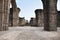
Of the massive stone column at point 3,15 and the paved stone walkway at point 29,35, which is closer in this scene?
the paved stone walkway at point 29,35

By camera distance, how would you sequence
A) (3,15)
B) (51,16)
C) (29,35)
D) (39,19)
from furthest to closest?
(39,19) < (3,15) < (51,16) < (29,35)

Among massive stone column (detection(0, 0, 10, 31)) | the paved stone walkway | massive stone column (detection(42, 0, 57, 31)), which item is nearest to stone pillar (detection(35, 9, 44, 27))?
massive stone column (detection(0, 0, 10, 31))

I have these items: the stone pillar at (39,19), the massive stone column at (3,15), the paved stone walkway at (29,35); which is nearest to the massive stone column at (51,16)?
the paved stone walkway at (29,35)

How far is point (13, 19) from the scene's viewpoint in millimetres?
19859

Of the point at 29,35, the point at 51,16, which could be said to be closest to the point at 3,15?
the point at 51,16

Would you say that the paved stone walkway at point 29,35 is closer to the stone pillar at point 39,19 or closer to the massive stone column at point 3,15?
→ the massive stone column at point 3,15

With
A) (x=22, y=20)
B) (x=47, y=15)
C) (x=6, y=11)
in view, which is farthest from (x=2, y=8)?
(x=22, y=20)

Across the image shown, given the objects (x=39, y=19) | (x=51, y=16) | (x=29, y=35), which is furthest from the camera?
(x=39, y=19)

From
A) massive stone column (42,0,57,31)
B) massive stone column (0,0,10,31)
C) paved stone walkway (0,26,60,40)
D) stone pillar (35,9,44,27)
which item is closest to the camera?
paved stone walkway (0,26,60,40)

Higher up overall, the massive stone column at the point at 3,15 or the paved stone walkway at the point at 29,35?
the massive stone column at the point at 3,15

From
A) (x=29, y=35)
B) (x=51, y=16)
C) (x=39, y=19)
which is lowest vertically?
(x=29, y=35)

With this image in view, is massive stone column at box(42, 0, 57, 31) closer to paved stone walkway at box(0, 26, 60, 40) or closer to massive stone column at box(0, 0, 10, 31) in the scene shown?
paved stone walkway at box(0, 26, 60, 40)

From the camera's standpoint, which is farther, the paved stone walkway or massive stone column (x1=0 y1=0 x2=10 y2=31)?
massive stone column (x1=0 y1=0 x2=10 y2=31)

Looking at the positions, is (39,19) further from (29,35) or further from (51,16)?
(29,35)
